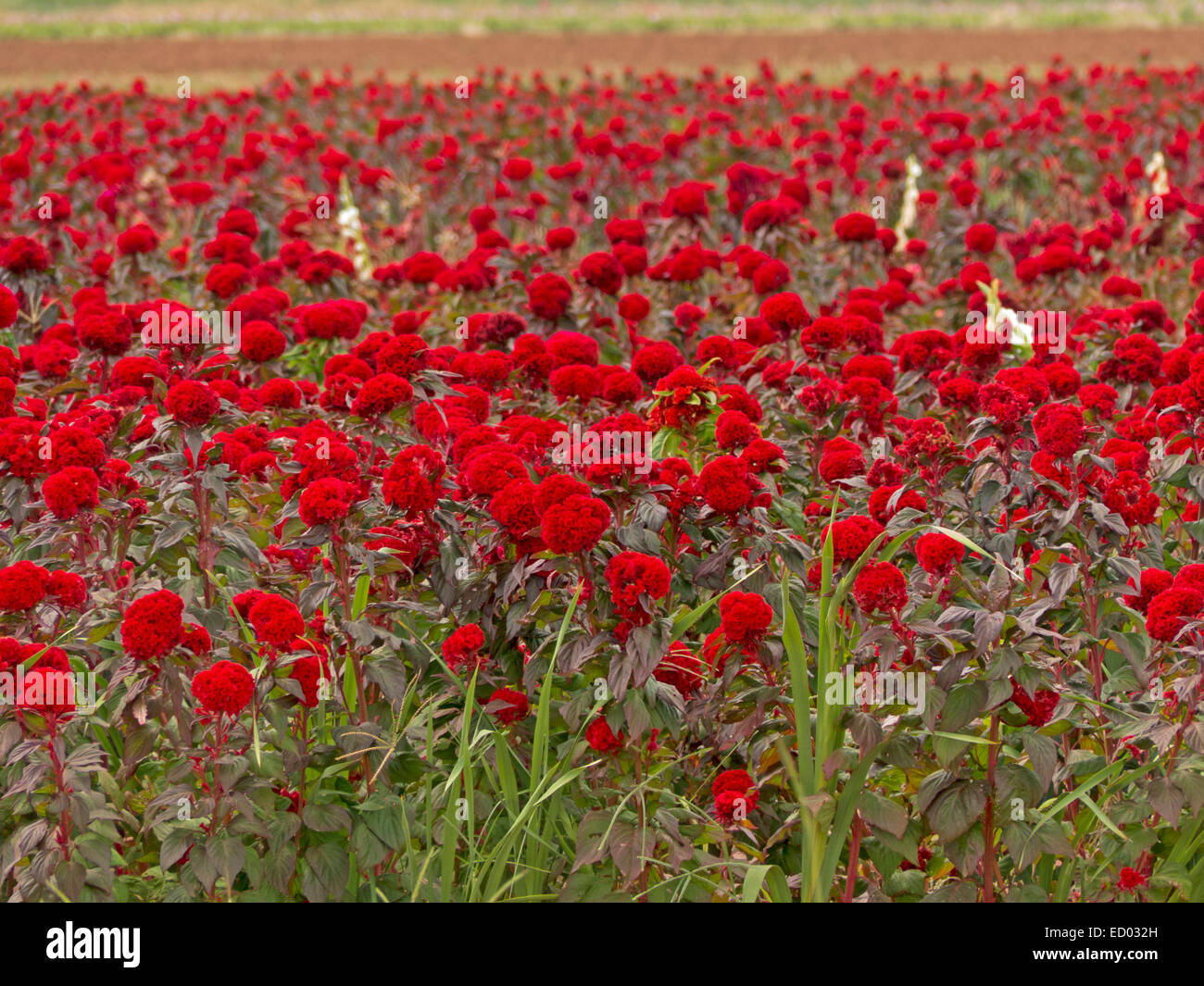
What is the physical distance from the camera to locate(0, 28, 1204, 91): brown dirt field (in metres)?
24.6

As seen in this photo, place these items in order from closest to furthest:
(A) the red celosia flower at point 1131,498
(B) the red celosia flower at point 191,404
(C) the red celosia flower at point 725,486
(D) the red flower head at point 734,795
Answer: (D) the red flower head at point 734,795, (C) the red celosia flower at point 725,486, (A) the red celosia flower at point 1131,498, (B) the red celosia flower at point 191,404

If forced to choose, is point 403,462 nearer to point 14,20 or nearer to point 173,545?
point 173,545

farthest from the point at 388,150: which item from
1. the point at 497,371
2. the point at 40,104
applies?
the point at 497,371

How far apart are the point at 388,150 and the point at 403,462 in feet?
28.8

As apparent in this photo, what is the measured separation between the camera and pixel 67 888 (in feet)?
8.70

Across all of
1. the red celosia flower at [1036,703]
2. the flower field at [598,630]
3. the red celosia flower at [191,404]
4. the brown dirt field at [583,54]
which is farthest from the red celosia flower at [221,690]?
the brown dirt field at [583,54]

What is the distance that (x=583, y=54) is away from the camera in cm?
2706

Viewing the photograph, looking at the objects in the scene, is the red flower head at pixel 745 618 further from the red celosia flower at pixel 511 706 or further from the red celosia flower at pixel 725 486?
the red celosia flower at pixel 511 706

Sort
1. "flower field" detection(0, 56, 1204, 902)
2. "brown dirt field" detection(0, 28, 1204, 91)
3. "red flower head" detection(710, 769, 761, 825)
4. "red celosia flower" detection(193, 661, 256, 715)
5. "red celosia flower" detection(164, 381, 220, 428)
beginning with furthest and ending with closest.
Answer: "brown dirt field" detection(0, 28, 1204, 91) < "red celosia flower" detection(164, 381, 220, 428) < "red flower head" detection(710, 769, 761, 825) < "flower field" detection(0, 56, 1204, 902) < "red celosia flower" detection(193, 661, 256, 715)

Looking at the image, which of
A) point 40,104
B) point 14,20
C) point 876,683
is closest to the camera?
point 876,683

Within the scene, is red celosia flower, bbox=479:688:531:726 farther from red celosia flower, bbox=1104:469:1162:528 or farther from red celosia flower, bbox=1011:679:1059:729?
red celosia flower, bbox=1104:469:1162:528

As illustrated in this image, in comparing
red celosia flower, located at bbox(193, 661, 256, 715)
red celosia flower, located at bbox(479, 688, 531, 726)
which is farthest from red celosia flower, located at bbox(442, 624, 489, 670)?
red celosia flower, located at bbox(193, 661, 256, 715)

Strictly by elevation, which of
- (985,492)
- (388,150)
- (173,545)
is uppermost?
(388,150)

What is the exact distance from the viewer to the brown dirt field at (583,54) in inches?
968
